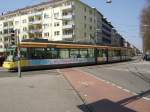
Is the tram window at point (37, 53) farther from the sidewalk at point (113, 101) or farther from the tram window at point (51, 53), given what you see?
the sidewalk at point (113, 101)

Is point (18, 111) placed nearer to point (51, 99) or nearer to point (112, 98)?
point (51, 99)

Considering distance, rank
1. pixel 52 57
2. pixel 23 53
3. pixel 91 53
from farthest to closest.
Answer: pixel 91 53 < pixel 52 57 < pixel 23 53

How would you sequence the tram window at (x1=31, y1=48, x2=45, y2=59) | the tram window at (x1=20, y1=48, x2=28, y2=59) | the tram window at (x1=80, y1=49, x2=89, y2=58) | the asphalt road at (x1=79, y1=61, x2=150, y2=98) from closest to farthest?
the asphalt road at (x1=79, y1=61, x2=150, y2=98)
the tram window at (x1=20, y1=48, x2=28, y2=59)
the tram window at (x1=31, y1=48, x2=45, y2=59)
the tram window at (x1=80, y1=49, x2=89, y2=58)

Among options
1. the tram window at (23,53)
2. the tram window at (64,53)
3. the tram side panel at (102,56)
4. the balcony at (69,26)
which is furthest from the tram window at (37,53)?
the balcony at (69,26)

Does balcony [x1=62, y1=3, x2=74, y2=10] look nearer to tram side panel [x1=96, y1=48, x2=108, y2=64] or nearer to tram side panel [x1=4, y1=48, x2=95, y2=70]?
tram side panel [x1=96, y1=48, x2=108, y2=64]

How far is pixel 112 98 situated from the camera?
1411cm

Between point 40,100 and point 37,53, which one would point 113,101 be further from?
point 37,53

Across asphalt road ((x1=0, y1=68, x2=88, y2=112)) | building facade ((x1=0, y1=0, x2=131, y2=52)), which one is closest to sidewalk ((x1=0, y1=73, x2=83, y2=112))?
asphalt road ((x1=0, y1=68, x2=88, y2=112))

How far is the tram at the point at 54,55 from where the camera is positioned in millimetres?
33031

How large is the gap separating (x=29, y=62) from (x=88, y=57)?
1292cm

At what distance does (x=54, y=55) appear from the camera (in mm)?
37000

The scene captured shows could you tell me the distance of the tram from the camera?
3303 cm

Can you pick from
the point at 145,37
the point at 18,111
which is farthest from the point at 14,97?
the point at 145,37

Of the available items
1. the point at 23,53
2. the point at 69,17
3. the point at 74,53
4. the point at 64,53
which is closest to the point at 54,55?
the point at 64,53
